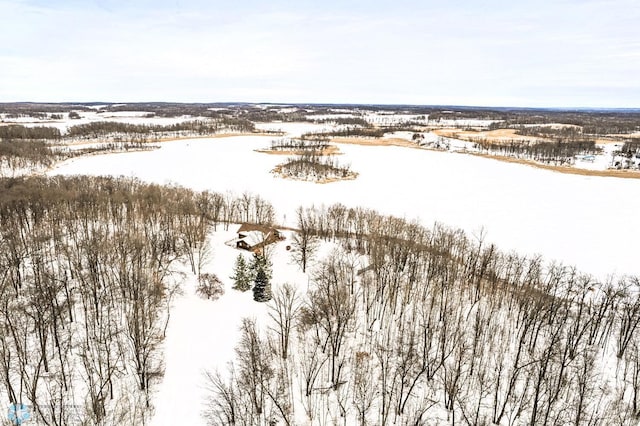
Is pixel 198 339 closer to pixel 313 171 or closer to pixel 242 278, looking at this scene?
pixel 242 278

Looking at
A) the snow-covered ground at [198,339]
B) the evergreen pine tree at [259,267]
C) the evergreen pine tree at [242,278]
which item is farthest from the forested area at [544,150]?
the evergreen pine tree at [242,278]

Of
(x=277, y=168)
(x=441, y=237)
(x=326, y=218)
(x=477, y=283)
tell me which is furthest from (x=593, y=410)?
(x=277, y=168)

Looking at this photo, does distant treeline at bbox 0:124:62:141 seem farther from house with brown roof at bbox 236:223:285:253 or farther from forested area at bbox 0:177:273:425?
house with brown roof at bbox 236:223:285:253

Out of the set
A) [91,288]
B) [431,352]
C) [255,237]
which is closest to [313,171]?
[255,237]

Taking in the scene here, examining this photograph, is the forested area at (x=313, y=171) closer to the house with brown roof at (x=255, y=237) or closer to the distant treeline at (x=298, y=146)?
the distant treeline at (x=298, y=146)

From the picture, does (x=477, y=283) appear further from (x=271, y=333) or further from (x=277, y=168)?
(x=277, y=168)

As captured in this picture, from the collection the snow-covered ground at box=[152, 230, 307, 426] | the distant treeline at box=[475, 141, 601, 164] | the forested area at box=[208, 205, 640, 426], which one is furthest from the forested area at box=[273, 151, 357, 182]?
the distant treeline at box=[475, 141, 601, 164]
